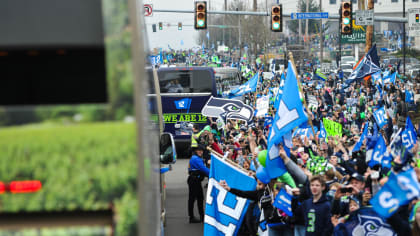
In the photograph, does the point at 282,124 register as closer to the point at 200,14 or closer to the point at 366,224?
the point at 366,224

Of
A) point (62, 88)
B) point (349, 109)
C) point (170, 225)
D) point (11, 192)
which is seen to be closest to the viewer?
point (11, 192)

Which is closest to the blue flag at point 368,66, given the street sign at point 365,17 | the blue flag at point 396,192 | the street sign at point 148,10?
the street sign at point 365,17

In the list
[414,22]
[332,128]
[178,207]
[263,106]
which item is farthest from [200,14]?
[178,207]

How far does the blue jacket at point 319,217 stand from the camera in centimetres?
797

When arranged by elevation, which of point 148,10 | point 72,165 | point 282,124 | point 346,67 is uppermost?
point 148,10

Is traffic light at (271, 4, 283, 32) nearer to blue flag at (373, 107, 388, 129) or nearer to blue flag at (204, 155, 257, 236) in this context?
blue flag at (373, 107, 388, 129)

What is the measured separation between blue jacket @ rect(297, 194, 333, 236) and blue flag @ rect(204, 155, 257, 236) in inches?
66.7

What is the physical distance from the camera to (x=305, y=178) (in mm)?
8375

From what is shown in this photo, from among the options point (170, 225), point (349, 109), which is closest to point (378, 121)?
point (170, 225)

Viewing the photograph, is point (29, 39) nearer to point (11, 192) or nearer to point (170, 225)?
point (11, 192)

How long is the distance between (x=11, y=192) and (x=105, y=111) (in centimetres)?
64

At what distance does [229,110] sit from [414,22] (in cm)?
955

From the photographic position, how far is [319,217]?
26.1 feet

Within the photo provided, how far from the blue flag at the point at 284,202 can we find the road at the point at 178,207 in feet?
14.0
